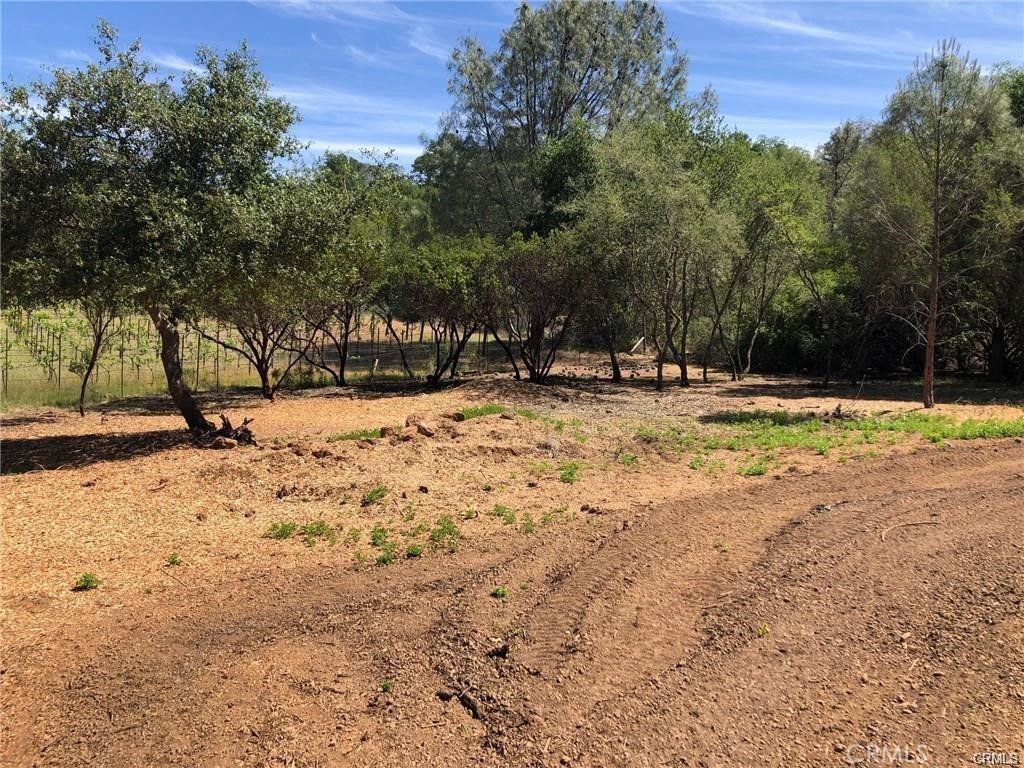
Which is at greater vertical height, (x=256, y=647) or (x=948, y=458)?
(x=948, y=458)

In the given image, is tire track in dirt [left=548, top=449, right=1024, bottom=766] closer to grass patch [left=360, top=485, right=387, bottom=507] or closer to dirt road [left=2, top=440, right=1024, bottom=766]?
dirt road [left=2, top=440, right=1024, bottom=766]

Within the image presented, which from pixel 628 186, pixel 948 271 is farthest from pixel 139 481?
pixel 948 271

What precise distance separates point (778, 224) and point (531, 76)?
18.5 metres

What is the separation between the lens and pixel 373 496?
8023mm

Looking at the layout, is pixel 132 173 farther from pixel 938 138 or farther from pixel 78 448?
pixel 938 138

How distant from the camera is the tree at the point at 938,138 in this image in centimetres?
1322

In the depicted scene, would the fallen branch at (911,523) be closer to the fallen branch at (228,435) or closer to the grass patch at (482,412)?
the grass patch at (482,412)

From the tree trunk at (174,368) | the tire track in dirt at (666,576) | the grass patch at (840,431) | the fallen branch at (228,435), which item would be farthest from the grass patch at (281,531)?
the grass patch at (840,431)

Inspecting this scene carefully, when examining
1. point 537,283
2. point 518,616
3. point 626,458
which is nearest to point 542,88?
point 537,283

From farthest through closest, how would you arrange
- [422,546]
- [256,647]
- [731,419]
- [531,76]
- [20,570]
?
[531,76], [731,419], [422,546], [20,570], [256,647]

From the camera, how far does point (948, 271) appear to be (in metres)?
18.8

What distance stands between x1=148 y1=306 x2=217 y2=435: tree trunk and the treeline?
0.06 meters

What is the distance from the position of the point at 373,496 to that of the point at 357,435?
4141mm

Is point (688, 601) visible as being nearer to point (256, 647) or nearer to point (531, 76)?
point (256, 647)
